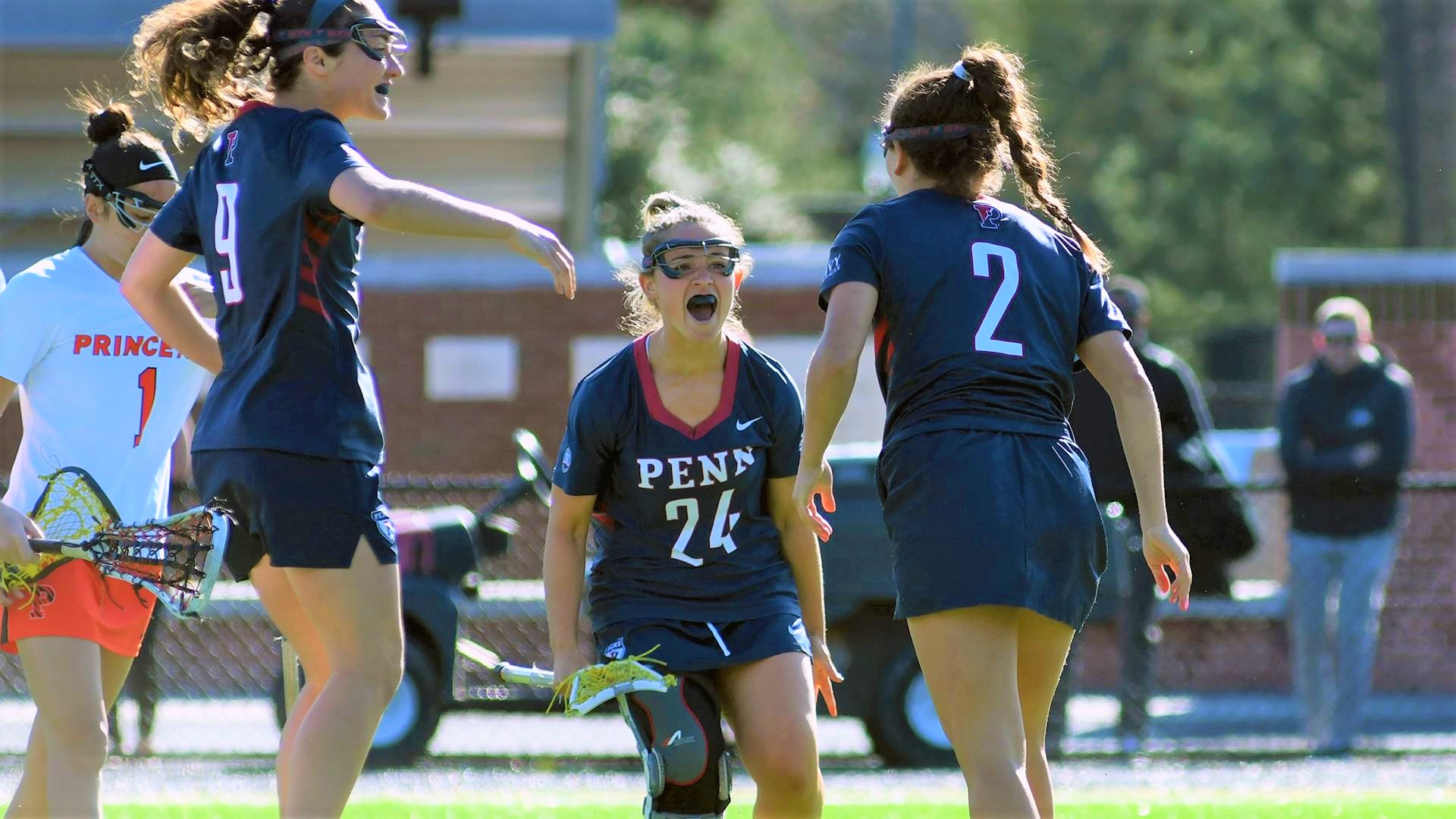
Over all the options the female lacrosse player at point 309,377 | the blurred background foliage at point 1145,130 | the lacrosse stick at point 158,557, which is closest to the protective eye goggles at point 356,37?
the female lacrosse player at point 309,377

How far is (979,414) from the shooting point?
159 inches

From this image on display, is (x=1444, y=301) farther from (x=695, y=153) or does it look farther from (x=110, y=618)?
(x=695, y=153)

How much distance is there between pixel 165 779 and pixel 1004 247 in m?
5.64

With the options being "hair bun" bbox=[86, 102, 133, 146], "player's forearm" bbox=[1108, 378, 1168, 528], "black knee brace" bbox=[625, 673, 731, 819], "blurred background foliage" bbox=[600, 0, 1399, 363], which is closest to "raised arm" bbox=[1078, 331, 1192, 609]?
"player's forearm" bbox=[1108, 378, 1168, 528]

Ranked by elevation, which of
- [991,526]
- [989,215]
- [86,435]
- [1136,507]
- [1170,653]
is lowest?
[1170,653]

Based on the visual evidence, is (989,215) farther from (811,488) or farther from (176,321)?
(176,321)

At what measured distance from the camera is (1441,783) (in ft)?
26.2

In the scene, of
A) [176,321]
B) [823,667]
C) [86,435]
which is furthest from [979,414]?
[86,435]

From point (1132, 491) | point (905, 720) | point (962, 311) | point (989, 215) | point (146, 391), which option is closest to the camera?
point (962, 311)

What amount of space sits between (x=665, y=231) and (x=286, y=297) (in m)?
1.17

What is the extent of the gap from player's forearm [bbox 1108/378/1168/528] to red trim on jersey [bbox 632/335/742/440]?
1.02 m

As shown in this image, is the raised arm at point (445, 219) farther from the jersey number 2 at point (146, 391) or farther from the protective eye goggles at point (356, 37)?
the jersey number 2 at point (146, 391)

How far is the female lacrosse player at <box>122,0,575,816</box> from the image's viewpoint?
3.83 meters

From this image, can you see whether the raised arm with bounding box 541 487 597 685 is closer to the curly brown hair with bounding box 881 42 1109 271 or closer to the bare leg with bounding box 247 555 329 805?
the bare leg with bounding box 247 555 329 805
